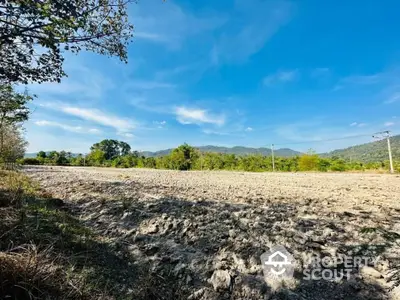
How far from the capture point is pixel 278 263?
3.51m

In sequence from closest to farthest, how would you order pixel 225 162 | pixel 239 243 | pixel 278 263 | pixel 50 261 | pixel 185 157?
pixel 50 261
pixel 278 263
pixel 239 243
pixel 225 162
pixel 185 157

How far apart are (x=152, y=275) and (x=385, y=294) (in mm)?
2923

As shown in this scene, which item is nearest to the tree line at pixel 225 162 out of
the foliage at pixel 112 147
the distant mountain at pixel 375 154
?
the distant mountain at pixel 375 154

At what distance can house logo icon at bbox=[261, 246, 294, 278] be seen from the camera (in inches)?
129

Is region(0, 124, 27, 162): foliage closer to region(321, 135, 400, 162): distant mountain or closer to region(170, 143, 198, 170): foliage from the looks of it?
region(170, 143, 198, 170): foliage

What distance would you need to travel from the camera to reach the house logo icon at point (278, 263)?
3289mm

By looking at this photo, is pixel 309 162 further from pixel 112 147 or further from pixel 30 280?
pixel 112 147

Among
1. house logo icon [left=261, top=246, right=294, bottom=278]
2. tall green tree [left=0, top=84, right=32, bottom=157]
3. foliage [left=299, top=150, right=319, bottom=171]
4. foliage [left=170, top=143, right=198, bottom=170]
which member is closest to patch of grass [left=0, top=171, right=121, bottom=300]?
house logo icon [left=261, top=246, right=294, bottom=278]

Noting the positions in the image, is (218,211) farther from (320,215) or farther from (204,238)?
(320,215)

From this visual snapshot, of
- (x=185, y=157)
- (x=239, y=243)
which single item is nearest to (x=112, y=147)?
(x=185, y=157)

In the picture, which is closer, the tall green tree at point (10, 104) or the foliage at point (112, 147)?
the tall green tree at point (10, 104)

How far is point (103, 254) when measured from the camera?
162 inches

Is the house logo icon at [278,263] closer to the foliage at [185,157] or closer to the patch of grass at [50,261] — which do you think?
the patch of grass at [50,261]

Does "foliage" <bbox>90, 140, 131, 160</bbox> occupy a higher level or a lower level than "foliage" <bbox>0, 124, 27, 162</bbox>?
higher
